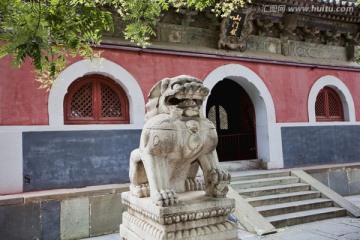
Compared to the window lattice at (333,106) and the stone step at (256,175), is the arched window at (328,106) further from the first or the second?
the stone step at (256,175)

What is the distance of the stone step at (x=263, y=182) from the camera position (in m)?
6.17

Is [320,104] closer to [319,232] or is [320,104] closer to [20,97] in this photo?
[319,232]

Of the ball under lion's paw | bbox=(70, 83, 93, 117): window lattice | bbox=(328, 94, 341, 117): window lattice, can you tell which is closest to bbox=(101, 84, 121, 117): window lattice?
bbox=(70, 83, 93, 117): window lattice

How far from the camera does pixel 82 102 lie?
605 centimetres

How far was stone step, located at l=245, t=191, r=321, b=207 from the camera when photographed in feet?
18.5

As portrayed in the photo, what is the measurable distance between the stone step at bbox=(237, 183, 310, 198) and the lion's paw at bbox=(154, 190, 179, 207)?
3554mm

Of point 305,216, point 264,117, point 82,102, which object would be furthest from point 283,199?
point 82,102

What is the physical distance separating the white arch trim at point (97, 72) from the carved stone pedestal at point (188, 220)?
3.22 meters

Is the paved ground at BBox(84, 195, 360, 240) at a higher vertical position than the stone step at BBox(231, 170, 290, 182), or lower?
lower

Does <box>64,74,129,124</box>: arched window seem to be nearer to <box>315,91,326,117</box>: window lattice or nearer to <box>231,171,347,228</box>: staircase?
<box>231,171,347,228</box>: staircase

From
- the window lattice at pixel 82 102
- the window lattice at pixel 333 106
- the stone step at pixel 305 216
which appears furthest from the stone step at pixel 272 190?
the window lattice at pixel 333 106

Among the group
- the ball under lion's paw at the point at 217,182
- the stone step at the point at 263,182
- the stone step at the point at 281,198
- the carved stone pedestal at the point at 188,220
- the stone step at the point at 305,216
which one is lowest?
the stone step at the point at 305,216

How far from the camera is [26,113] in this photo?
5336 mm

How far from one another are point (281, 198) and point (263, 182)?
0.66 meters
